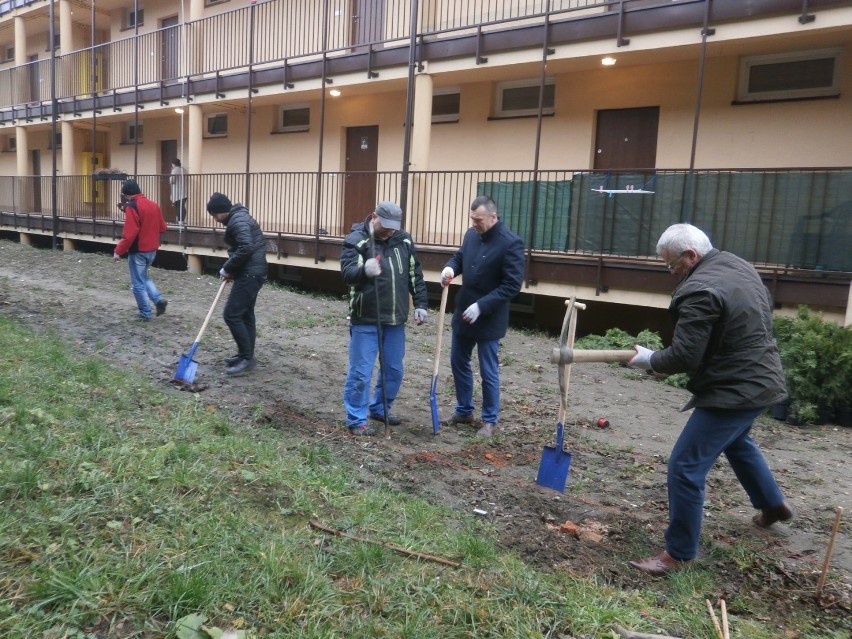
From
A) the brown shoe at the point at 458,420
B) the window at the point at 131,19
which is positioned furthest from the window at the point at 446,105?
the window at the point at 131,19

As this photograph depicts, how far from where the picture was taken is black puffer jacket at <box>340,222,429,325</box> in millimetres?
5359

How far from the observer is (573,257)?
1006 cm

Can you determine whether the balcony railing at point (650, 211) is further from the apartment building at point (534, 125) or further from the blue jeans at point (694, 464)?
the blue jeans at point (694, 464)

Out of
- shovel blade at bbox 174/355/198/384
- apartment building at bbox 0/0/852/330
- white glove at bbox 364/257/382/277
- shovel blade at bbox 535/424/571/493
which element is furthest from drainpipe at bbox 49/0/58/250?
shovel blade at bbox 535/424/571/493

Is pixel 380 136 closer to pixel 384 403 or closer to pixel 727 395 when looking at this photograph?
pixel 384 403

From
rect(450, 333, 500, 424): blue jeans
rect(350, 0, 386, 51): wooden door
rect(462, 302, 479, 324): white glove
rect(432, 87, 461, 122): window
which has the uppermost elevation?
rect(350, 0, 386, 51): wooden door

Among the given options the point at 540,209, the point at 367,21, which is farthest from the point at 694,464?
the point at 367,21

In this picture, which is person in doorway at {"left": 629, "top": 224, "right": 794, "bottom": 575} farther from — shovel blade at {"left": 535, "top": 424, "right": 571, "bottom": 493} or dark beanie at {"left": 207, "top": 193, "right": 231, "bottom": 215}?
dark beanie at {"left": 207, "top": 193, "right": 231, "bottom": 215}

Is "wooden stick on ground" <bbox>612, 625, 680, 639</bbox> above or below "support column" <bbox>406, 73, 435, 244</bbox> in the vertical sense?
below

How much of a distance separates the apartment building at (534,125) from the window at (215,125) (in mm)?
83

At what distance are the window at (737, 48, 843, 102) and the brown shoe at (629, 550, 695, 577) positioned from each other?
875cm

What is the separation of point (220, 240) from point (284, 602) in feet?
46.5

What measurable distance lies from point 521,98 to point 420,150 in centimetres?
228

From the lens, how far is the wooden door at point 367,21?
14317 millimetres
